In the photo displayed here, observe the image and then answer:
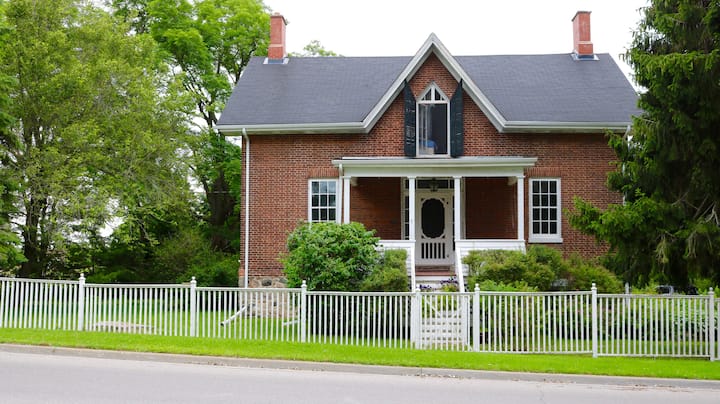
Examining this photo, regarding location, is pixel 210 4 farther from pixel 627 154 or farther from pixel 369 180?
pixel 627 154

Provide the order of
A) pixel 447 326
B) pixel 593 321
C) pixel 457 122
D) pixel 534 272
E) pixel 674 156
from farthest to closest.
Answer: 1. pixel 457 122
2. pixel 534 272
3. pixel 447 326
4. pixel 674 156
5. pixel 593 321

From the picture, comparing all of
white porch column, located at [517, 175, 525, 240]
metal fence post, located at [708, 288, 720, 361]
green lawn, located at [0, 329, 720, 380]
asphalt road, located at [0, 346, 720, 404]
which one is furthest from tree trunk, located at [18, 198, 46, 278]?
metal fence post, located at [708, 288, 720, 361]

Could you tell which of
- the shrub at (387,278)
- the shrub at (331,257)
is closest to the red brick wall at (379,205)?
the shrub at (387,278)

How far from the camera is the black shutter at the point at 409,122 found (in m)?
21.1

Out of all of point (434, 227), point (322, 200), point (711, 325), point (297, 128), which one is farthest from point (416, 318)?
point (297, 128)

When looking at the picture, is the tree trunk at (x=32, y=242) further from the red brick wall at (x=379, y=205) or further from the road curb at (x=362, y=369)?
the road curb at (x=362, y=369)

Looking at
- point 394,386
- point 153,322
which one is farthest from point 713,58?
point 153,322

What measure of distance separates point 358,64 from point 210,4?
9.75 metres

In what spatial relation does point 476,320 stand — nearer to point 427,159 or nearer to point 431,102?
point 427,159

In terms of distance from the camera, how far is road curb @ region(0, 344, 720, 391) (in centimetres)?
1112

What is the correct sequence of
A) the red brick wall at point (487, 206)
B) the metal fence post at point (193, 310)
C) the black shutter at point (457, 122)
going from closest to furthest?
the metal fence post at point (193, 310) → the black shutter at point (457, 122) → the red brick wall at point (487, 206)

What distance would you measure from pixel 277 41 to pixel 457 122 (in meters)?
8.29

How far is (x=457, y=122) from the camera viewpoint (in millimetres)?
21109

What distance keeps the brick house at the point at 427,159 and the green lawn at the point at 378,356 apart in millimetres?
7923
